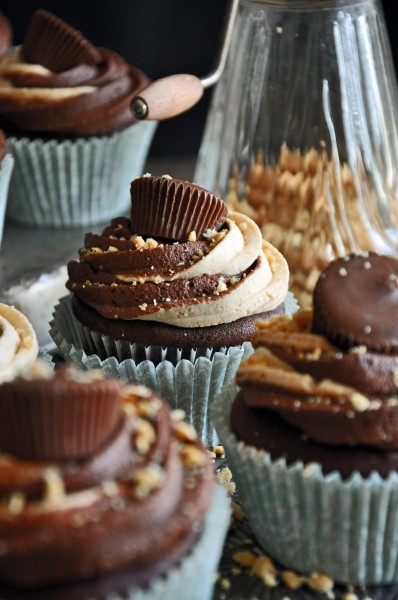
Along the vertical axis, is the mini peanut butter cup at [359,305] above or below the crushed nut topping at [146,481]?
above

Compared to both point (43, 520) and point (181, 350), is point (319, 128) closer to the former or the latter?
point (181, 350)

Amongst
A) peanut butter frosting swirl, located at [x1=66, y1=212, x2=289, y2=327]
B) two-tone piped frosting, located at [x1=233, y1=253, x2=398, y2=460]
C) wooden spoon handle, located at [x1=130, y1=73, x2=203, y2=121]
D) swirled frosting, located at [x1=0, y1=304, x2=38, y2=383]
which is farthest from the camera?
wooden spoon handle, located at [x1=130, y1=73, x2=203, y2=121]

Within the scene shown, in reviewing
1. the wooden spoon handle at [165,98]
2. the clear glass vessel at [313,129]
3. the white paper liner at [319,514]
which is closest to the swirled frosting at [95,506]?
the white paper liner at [319,514]

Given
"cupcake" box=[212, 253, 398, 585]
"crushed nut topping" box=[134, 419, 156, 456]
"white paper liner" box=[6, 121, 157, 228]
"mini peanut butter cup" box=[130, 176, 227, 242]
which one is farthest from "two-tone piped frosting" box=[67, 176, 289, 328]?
"white paper liner" box=[6, 121, 157, 228]

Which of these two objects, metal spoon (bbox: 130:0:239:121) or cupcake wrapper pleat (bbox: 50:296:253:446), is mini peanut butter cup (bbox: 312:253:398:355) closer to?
cupcake wrapper pleat (bbox: 50:296:253:446)

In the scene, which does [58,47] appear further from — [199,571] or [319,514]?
[199,571]

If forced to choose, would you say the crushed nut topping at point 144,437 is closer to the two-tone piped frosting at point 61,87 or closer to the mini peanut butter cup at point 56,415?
the mini peanut butter cup at point 56,415

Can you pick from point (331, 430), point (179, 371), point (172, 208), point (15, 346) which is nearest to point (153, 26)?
point (172, 208)
